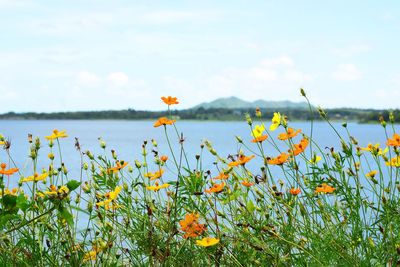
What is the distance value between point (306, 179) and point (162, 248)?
0.99m

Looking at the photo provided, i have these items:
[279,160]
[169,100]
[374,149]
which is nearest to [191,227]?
[279,160]

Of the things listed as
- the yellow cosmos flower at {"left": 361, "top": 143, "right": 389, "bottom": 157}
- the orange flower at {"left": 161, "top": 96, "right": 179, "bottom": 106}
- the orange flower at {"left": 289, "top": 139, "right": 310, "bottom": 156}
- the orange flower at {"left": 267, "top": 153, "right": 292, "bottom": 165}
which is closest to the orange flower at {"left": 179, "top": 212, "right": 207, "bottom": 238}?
the orange flower at {"left": 267, "top": 153, "right": 292, "bottom": 165}

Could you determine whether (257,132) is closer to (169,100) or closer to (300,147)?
(300,147)

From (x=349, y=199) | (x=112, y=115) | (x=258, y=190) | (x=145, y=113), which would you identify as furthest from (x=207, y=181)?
(x=112, y=115)

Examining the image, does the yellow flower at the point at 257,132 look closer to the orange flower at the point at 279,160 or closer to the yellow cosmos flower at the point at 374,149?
the orange flower at the point at 279,160

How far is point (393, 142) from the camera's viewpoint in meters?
1.98

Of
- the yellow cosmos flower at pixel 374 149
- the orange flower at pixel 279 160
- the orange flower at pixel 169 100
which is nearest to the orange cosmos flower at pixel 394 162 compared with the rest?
the yellow cosmos flower at pixel 374 149

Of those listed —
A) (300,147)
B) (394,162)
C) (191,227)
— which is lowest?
(191,227)

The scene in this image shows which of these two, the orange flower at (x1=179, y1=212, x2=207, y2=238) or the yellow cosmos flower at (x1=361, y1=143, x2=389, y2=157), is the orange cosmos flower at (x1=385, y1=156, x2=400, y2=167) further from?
the orange flower at (x1=179, y1=212, x2=207, y2=238)

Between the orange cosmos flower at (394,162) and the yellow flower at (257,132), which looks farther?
the orange cosmos flower at (394,162)

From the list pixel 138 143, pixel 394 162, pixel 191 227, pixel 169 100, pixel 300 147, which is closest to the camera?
pixel 191 227

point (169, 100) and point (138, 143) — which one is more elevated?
point (169, 100)

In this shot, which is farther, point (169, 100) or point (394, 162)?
point (169, 100)

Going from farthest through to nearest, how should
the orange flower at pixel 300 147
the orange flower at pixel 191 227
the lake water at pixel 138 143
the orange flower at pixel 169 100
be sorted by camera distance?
1. the lake water at pixel 138 143
2. the orange flower at pixel 169 100
3. the orange flower at pixel 300 147
4. the orange flower at pixel 191 227
